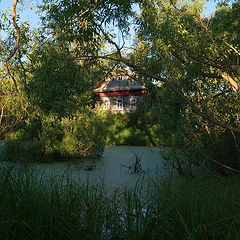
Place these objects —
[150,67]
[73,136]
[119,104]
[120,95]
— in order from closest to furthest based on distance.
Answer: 1. [150,67]
2. [73,136]
3. [120,95]
4. [119,104]

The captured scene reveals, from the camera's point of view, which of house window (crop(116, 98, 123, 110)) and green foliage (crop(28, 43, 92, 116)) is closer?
green foliage (crop(28, 43, 92, 116))

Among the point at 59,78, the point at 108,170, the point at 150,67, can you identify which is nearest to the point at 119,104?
the point at 108,170

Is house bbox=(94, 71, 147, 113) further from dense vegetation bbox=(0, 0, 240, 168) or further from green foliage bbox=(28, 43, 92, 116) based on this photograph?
green foliage bbox=(28, 43, 92, 116)

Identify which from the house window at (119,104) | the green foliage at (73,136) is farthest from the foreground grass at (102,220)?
the house window at (119,104)

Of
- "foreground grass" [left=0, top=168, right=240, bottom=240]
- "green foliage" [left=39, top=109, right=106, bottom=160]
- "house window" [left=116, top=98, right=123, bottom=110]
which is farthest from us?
"house window" [left=116, top=98, right=123, bottom=110]

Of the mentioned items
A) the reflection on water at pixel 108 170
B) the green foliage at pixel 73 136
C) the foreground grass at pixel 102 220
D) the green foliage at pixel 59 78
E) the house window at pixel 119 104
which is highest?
the house window at pixel 119 104

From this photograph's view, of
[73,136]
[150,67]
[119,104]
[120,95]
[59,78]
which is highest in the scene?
[120,95]

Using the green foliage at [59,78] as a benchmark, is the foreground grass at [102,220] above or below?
below

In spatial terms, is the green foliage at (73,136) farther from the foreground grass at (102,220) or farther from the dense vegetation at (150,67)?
the foreground grass at (102,220)

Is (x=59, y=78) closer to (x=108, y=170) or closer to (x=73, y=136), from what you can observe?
(x=108, y=170)

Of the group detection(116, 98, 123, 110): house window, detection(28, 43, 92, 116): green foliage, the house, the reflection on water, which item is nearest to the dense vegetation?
detection(28, 43, 92, 116): green foliage

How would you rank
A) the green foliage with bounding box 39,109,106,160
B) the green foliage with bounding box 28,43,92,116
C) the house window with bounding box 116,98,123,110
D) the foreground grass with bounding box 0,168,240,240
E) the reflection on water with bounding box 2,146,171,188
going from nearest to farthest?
the foreground grass with bounding box 0,168,240,240 < the green foliage with bounding box 28,43,92,116 < the reflection on water with bounding box 2,146,171,188 < the green foliage with bounding box 39,109,106,160 < the house window with bounding box 116,98,123,110

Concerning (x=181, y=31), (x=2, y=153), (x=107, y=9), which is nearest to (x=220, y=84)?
(x=181, y=31)

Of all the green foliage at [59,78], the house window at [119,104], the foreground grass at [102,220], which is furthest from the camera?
the house window at [119,104]
